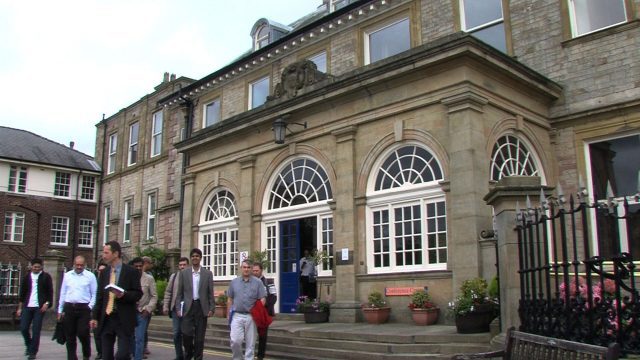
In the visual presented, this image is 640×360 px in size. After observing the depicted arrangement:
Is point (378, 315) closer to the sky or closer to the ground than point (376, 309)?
closer to the ground

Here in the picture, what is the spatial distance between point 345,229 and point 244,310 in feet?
17.9

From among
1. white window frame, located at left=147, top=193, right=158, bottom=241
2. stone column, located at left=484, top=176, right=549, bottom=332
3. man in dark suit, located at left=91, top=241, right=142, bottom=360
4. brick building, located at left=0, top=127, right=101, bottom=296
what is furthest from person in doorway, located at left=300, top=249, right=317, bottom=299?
brick building, located at left=0, top=127, right=101, bottom=296

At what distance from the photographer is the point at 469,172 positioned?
12109 millimetres

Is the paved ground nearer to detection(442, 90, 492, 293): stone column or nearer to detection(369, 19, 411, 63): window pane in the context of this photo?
detection(442, 90, 492, 293): stone column

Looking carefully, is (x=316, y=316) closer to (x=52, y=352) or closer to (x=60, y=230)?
(x=52, y=352)

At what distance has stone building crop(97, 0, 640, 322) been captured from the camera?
41.3 ft

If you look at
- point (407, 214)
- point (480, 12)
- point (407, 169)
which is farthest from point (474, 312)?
point (480, 12)

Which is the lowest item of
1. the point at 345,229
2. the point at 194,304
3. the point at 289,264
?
the point at 194,304

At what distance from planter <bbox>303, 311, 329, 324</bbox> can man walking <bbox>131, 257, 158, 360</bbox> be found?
178 inches

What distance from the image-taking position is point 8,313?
70.1 ft

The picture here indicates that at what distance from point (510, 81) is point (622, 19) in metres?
3.14

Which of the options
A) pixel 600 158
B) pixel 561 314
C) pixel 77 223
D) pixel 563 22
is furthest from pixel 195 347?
pixel 77 223

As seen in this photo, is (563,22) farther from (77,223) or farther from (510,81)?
(77,223)

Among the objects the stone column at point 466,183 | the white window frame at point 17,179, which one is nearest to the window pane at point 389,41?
→ the stone column at point 466,183
